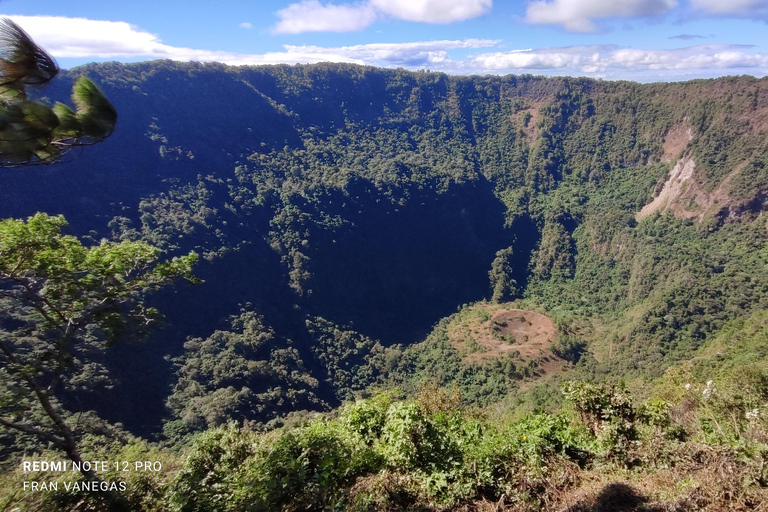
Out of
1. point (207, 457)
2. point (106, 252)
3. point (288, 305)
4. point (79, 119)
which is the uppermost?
point (79, 119)

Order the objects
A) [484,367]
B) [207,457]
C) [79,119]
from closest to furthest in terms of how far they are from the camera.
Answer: [79,119] → [207,457] → [484,367]

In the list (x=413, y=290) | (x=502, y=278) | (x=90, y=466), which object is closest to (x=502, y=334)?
(x=502, y=278)

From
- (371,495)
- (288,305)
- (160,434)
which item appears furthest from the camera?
(288,305)

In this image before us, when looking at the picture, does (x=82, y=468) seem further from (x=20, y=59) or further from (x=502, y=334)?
(x=502, y=334)

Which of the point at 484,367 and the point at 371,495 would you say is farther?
the point at 484,367

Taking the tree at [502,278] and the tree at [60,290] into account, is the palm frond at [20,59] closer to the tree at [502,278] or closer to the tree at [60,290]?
the tree at [60,290]

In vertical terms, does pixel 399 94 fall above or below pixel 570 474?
above

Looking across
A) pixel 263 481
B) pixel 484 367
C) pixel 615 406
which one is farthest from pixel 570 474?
pixel 484 367

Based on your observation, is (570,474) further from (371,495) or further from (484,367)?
(484,367)
